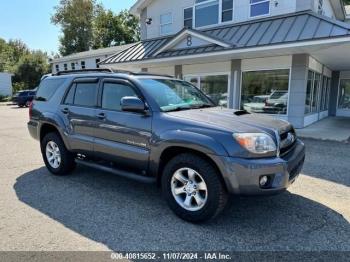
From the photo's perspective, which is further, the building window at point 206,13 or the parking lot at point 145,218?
the building window at point 206,13

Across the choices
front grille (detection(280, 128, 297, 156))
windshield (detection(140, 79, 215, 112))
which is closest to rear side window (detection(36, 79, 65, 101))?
windshield (detection(140, 79, 215, 112))

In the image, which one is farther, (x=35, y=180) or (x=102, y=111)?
(x=35, y=180)

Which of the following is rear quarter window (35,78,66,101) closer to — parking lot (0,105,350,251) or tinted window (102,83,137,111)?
tinted window (102,83,137,111)

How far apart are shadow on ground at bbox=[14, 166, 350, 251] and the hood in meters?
1.18

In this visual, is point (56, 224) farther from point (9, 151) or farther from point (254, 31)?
point (254, 31)

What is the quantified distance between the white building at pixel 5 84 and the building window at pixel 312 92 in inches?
1532

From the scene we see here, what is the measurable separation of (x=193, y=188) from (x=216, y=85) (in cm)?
1164

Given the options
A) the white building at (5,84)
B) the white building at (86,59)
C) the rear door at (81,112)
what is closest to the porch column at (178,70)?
the rear door at (81,112)

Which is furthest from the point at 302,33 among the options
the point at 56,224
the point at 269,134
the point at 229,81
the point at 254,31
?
the point at 56,224

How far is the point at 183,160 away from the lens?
146 inches

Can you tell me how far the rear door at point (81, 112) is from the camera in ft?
16.0

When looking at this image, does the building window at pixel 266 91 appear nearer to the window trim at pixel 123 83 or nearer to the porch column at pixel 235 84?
the porch column at pixel 235 84

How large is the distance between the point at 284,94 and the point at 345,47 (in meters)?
2.90

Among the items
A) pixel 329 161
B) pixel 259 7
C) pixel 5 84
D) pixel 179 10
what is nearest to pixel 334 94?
pixel 259 7
